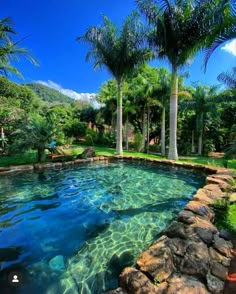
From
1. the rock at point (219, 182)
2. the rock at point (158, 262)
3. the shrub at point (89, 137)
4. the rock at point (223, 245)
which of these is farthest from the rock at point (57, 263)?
the shrub at point (89, 137)

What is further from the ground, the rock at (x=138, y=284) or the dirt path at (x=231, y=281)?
the rock at (x=138, y=284)

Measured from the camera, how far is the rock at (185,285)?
2.13m

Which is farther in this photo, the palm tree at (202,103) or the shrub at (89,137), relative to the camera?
the shrub at (89,137)

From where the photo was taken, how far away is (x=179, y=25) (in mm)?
11086

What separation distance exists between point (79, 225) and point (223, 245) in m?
2.61

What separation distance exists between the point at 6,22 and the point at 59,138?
6.12m

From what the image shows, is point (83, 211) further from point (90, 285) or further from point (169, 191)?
point (169, 191)

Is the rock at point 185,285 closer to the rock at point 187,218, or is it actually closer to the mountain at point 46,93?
the rock at point 187,218

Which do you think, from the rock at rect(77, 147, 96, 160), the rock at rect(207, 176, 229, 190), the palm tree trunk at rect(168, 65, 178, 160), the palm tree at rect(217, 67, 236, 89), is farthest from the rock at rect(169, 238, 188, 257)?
the palm tree at rect(217, 67, 236, 89)

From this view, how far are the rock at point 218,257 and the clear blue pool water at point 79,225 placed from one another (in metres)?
1.02

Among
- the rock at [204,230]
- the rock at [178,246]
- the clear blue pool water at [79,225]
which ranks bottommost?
the clear blue pool water at [79,225]

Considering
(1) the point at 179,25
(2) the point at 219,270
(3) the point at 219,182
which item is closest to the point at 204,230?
(2) the point at 219,270

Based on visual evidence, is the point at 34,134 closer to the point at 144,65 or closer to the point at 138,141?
the point at 144,65

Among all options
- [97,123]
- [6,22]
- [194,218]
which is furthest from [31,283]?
[97,123]
